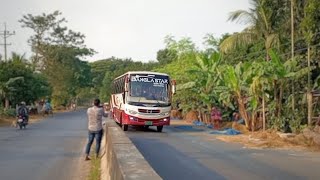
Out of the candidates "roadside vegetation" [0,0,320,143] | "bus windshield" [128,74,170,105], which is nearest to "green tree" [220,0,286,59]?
"roadside vegetation" [0,0,320,143]

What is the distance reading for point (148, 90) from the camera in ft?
84.8

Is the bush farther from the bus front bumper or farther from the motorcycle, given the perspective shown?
the bus front bumper

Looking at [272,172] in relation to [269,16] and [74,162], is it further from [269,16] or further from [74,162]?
[269,16]

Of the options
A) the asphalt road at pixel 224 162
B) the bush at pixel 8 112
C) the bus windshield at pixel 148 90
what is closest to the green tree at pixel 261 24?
the bus windshield at pixel 148 90

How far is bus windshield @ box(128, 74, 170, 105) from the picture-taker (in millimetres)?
25641

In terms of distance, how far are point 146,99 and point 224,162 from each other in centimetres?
1165

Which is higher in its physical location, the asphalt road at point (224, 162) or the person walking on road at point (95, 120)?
the person walking on road at point (95, 120)

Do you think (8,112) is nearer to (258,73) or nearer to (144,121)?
(144,121)

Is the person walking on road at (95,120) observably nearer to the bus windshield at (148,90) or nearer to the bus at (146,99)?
the bus at (146,99)

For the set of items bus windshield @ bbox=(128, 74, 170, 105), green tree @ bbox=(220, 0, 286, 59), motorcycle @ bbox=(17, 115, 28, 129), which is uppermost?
green tree @ bbox=(220, 0, 286, 59)

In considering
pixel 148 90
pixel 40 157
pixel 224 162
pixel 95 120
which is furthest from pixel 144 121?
pixel 224 162

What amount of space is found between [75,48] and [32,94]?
31940mm

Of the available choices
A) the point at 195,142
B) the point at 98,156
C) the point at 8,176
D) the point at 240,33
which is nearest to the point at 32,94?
the point at 240,33

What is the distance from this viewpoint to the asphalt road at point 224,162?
1201 centimetres
